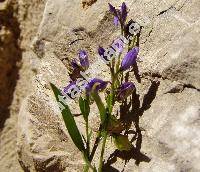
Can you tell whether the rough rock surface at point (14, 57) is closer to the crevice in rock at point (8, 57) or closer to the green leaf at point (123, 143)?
the crevice in rock at point (8, 57)

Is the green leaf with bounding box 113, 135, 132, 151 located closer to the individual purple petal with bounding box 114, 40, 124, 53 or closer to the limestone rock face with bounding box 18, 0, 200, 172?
the limestone rock face with bounding box 18, 0, 200, 172

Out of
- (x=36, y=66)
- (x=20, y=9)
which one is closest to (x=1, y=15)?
(x=20, y=9)

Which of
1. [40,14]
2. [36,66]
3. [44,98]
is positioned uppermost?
[40,14]

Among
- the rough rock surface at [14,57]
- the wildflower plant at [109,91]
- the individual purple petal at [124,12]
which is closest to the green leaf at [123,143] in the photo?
the wildflower plant at [109,91]

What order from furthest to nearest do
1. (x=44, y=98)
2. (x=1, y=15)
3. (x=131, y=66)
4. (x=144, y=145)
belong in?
(x=1, y=15), (x=44, y=98), (x=131, y=66), (x=144, y=145)

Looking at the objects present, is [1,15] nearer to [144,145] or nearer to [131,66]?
[131,66]

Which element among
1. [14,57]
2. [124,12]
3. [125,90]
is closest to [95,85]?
[125,90]
